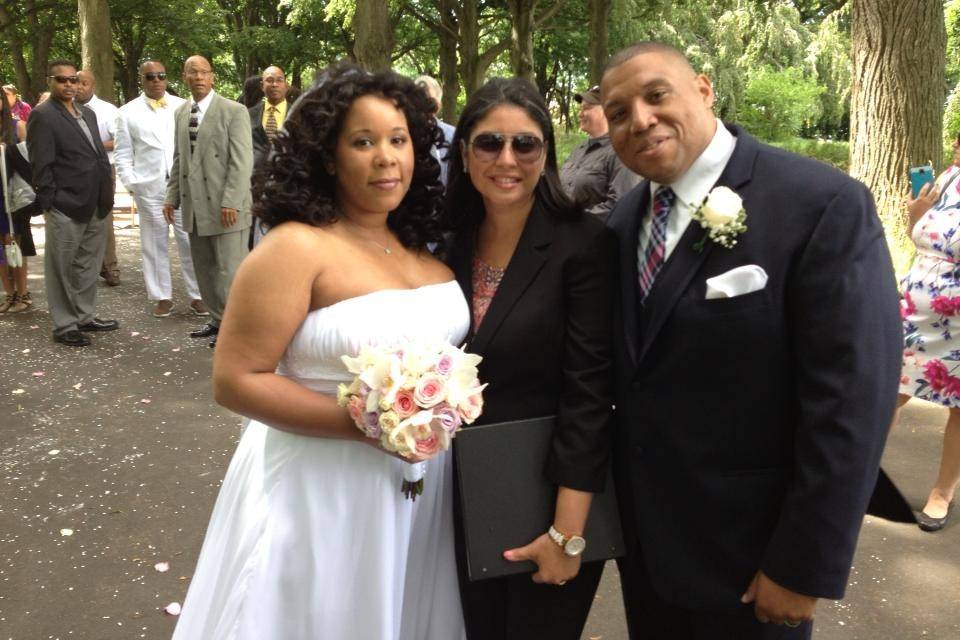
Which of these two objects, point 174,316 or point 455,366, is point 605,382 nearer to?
point 455,366

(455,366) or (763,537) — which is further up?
(455,366)

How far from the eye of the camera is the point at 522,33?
62.3ft

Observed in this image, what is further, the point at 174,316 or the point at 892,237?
the point at 174,316

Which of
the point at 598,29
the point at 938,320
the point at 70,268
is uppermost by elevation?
the point at 598,29

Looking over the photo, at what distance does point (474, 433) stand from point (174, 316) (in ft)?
24.4

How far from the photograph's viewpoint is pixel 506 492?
89.8 inches

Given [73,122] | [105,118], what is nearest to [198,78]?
[73,122]

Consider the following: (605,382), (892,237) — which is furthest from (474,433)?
(892,237)

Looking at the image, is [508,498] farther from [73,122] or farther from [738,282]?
[73,122]

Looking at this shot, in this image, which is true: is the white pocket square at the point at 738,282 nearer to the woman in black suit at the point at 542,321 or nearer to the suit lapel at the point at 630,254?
the suit lapel at the point at 630,254

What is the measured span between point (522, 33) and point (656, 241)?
18155 mm

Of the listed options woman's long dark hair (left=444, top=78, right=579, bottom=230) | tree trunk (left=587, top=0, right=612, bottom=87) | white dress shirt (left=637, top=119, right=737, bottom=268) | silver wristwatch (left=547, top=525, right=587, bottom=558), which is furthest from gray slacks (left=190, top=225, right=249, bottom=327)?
tree trunk (left=587, top=0, right=612, bottom=87)

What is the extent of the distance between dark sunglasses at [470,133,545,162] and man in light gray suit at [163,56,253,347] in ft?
18.8

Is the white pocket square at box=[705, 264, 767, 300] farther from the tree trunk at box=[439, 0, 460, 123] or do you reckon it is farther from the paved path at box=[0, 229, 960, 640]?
the tree trunk at box=[439, 0, 460, 123]
